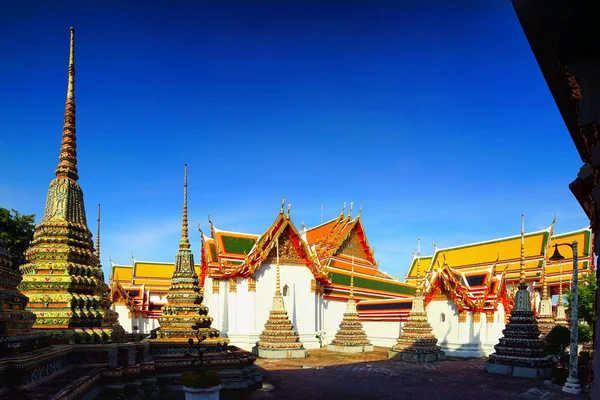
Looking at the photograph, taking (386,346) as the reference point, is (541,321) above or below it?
above

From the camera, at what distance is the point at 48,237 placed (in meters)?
9.35

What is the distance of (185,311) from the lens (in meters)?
12.7

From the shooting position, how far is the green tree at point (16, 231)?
18578 millimetres

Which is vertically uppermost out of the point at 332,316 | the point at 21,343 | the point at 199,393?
the point at 21,343

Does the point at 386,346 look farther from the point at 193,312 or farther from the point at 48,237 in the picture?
the point at 48,237

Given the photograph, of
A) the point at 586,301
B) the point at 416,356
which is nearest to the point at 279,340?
the point at 416,356

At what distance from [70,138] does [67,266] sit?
3.02 meters

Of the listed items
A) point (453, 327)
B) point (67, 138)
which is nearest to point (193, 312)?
point (67, 138)

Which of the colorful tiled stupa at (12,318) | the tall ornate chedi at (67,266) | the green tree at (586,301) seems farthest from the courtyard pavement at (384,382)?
the green tree at (586,301)

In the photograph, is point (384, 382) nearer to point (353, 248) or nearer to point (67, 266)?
point (67, 266)

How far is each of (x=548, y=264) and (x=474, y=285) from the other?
1525cm

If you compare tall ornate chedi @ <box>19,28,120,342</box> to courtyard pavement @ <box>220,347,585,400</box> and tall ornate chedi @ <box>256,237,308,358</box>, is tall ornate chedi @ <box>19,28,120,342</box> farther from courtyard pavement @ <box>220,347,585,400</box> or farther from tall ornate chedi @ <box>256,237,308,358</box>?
tall ornate chedi @ <box>256,237,308,358</box>

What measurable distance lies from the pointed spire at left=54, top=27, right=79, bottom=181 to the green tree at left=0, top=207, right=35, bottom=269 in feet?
34.6

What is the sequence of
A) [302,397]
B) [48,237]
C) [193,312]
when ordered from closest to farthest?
[48,237], [302,397], [193,312]
